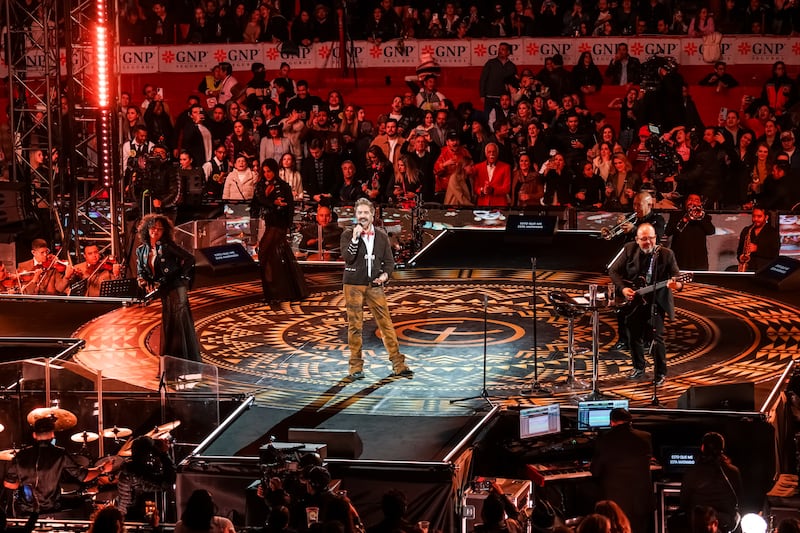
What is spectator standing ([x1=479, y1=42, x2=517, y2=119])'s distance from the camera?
2292 cm

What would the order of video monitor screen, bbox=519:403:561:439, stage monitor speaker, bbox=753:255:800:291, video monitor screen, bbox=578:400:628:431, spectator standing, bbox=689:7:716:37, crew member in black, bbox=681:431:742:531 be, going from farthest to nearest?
spectator standing, bbox=689:7:716:37 < stage monitor speaker, bbox=753:255:800:291 < video monitor screen, bbox=578:400:628:431 < video monitor screen, bbox=519:403:561:439 < crew member in black, bbox=681:431:742:531

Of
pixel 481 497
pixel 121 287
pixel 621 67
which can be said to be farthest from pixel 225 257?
pixel 481 497

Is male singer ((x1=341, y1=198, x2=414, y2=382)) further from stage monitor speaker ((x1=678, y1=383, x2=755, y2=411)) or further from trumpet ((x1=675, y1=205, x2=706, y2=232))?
trumpet ((x1=675, y1=205, x2=706, y2=232))

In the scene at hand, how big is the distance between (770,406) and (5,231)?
38.5ft

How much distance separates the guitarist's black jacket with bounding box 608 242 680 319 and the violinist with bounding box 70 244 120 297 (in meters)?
7.28

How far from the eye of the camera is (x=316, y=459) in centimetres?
1059

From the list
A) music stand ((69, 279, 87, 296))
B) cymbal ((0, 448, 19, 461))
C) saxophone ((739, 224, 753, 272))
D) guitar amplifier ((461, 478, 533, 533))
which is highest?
saxophone ((739, 224, 753, 272))

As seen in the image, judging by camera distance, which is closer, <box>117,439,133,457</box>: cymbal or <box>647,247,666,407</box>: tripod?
<box>117,439,133,457</box>: cymbal

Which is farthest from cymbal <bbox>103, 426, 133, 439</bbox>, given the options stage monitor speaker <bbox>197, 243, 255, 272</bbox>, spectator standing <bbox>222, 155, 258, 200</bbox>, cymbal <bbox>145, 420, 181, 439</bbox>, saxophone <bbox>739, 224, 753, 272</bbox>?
saxophone <bbox>739, 224, 753, 272</bbox>

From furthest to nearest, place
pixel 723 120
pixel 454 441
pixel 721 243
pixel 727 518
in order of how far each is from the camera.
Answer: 1. pixel 723 120
2. pixel 721 243
3. pixel 454 441
4. pixel 727 518

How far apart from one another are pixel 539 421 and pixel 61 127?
32.8ft

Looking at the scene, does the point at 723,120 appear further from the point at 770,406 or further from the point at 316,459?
the point at 316,459

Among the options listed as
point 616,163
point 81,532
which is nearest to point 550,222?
point 616,163

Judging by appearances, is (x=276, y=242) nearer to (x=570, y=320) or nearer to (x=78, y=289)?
(x=78, y=289)
